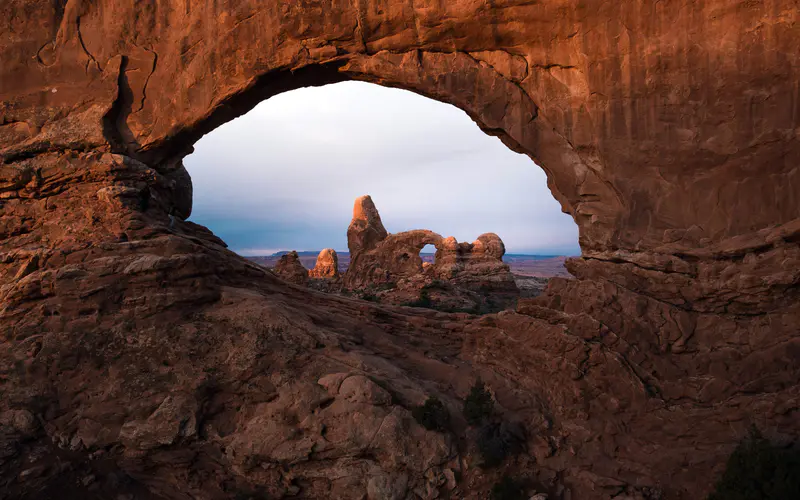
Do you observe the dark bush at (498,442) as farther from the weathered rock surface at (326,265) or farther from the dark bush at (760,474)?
the weathered rock surface at (326,265)

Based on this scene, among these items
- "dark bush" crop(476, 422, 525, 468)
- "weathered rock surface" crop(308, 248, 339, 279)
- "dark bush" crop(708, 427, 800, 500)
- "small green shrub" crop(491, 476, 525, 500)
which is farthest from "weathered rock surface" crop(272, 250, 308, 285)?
"dark bush" crop(708, 427, 800, 500)

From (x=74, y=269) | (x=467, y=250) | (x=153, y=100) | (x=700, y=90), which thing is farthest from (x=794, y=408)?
(x=467, y=250)

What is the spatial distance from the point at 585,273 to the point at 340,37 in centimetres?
879

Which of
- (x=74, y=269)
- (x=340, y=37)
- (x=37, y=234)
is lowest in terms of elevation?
(x=74, y=269)

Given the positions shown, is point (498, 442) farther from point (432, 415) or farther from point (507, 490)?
point (432, 415)

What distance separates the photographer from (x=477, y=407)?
948 centimetres

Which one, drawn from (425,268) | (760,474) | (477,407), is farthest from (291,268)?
(760,474)

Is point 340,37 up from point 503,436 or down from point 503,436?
up

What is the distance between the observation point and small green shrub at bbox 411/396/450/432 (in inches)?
353

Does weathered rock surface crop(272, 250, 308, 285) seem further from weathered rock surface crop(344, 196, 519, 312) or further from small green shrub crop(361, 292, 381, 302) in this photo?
small green shrub crop(361, 292, 381, 302)

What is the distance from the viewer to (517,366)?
36.0ft

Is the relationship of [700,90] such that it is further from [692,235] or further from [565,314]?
[565,314]

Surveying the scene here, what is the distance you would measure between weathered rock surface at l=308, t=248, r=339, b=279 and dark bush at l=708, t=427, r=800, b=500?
1580 inches

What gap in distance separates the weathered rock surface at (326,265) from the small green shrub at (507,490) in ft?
124
